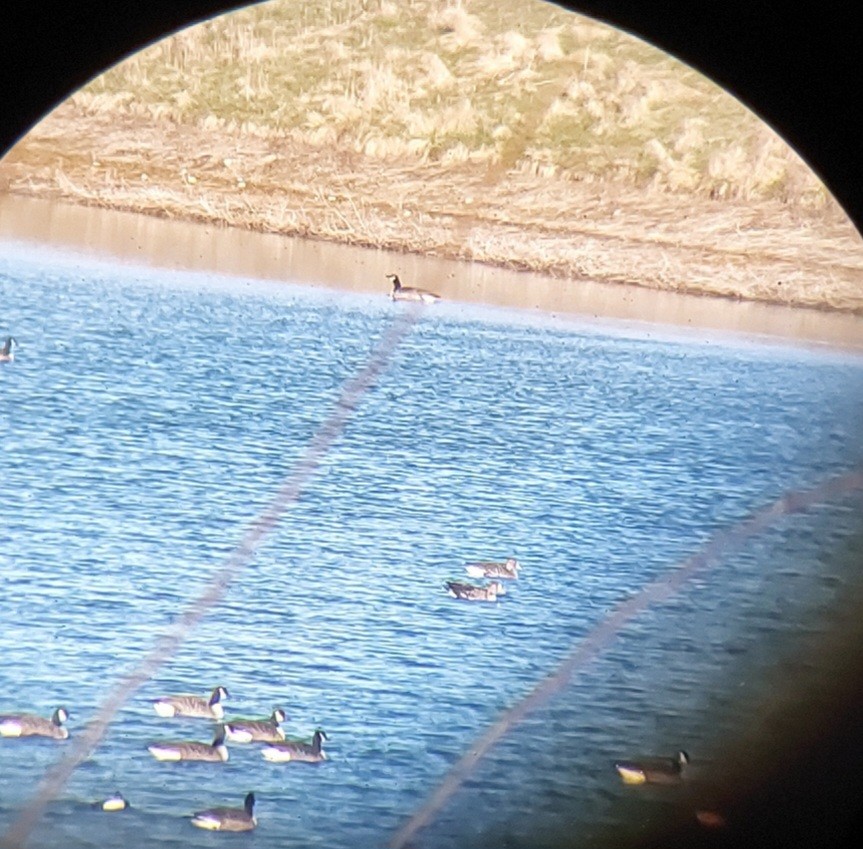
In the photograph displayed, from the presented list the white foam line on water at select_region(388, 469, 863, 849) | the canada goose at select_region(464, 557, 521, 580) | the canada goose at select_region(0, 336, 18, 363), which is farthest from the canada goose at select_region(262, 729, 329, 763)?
the canada goose at select_region(0, 336, 18, 363)

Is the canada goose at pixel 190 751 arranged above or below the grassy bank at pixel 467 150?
below

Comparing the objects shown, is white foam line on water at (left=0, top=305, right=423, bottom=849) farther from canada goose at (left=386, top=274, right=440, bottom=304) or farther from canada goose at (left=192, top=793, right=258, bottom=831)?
canada goose at (left=192, top=793, right=258, bottom=831)

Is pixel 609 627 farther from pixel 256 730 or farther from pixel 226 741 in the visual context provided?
pixel 226 741

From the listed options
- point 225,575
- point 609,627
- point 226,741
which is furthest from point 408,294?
point 226,741

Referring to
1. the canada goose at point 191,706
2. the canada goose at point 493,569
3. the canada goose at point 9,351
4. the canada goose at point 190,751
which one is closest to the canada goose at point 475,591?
the canada goose at point 493,569

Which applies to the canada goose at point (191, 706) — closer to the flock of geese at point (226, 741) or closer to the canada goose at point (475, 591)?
the flock of geese at point (226, 741)
